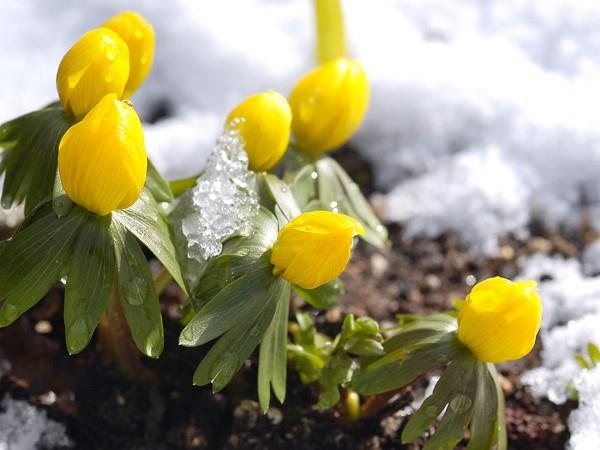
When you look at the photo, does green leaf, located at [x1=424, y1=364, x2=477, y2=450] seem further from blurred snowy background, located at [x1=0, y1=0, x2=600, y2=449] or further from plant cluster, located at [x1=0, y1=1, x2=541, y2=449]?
blurred snowy background, located at [x1=0, y1=0, x2=600, y2=449]

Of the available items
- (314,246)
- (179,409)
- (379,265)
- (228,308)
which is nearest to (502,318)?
(314,246)

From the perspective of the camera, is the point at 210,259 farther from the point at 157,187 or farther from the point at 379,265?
the point at 379,265

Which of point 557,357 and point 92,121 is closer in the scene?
point 92,121

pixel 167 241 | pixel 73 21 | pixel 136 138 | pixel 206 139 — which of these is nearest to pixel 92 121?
pixel 136 138

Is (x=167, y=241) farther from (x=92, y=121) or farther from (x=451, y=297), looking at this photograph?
(x=451, y=297)

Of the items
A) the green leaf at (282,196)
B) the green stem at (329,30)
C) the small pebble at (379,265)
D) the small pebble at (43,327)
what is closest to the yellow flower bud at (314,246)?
the green leaf at (282,196)

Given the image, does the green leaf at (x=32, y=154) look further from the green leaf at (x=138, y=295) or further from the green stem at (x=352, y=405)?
the green stem at (x=352, y=405)
